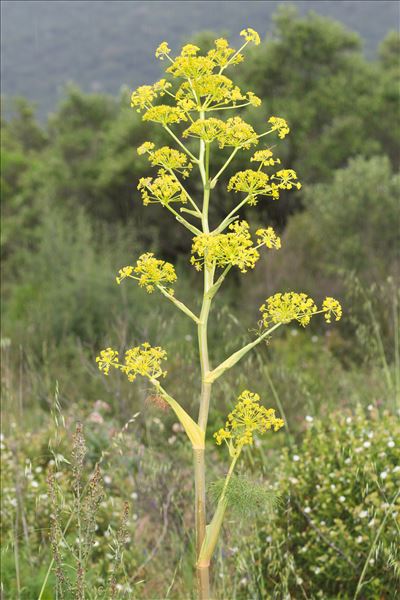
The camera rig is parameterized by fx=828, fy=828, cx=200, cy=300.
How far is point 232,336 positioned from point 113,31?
51.8 m

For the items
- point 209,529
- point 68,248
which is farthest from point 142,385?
point 68,248

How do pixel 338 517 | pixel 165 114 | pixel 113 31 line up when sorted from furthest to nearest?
1. pixel 113 31
2. pixel 338 517
3. pixel 165 114

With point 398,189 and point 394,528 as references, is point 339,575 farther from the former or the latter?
point 398,189

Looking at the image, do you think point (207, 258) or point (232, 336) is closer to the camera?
point (207, 258)

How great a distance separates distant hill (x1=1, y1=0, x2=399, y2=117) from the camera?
4859 cm

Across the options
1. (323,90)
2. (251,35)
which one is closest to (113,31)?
(323,90)

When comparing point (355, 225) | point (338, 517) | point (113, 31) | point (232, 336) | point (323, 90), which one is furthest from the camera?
point (113, 31)

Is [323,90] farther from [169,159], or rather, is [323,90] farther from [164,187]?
[164,187]

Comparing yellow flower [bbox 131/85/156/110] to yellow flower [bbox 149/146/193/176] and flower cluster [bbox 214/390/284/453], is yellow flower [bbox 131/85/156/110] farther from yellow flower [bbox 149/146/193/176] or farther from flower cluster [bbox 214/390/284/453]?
flower cluster [bbox 214/390/284/453]

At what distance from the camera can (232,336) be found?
8.55 metres

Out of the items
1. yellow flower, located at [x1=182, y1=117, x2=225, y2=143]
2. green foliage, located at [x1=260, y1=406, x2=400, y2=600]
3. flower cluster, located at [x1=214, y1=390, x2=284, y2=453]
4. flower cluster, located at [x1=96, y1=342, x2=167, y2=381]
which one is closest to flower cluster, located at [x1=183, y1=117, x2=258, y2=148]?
yellow flower, located at [x1=182, y1=117, x2=225, y2=143]

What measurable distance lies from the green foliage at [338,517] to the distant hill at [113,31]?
4211 cm

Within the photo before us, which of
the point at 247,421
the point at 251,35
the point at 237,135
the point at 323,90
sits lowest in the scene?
the point at 247,421

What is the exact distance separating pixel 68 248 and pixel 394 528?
11491 millimetres
